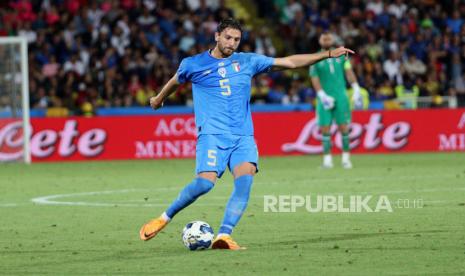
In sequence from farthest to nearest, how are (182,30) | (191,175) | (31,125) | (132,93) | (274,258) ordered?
(182,30) < (132,93) < (31,125) < (191,175) < (274,258)

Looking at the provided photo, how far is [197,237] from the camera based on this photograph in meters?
9.82

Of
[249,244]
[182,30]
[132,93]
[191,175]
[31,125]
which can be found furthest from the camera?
[182,30]

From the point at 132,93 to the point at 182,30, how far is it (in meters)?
2.79

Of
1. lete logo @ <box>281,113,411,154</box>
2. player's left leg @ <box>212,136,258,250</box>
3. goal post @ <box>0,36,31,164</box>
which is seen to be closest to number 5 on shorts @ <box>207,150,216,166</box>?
player's left leg @ <box>212,136,258,250</box>

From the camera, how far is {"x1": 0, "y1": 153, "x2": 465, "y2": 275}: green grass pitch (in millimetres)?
8805

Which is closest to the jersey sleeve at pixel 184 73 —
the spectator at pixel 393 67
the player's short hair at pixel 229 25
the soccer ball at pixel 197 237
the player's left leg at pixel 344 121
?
the player's short hair at pixel 229 25

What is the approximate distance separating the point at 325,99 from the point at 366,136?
15.2ft

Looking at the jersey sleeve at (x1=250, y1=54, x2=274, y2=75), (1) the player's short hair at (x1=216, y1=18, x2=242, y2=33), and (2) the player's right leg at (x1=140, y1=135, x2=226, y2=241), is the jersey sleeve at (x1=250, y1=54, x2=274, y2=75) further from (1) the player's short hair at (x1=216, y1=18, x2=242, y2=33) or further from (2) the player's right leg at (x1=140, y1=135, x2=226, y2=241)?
(2) the player's right leg at (x1=140, y1=135, x2=226, y2=241)

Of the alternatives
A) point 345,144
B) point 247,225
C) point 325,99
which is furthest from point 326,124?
point 247,225

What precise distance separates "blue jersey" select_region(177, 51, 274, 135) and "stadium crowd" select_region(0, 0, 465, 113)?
1591cm

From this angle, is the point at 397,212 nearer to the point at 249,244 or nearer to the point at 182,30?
the point at 249,244

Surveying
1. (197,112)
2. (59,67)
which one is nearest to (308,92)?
(59,67)

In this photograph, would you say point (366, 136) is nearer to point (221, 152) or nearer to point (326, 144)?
point (326, 144)

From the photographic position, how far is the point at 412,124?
2464 centimetres
